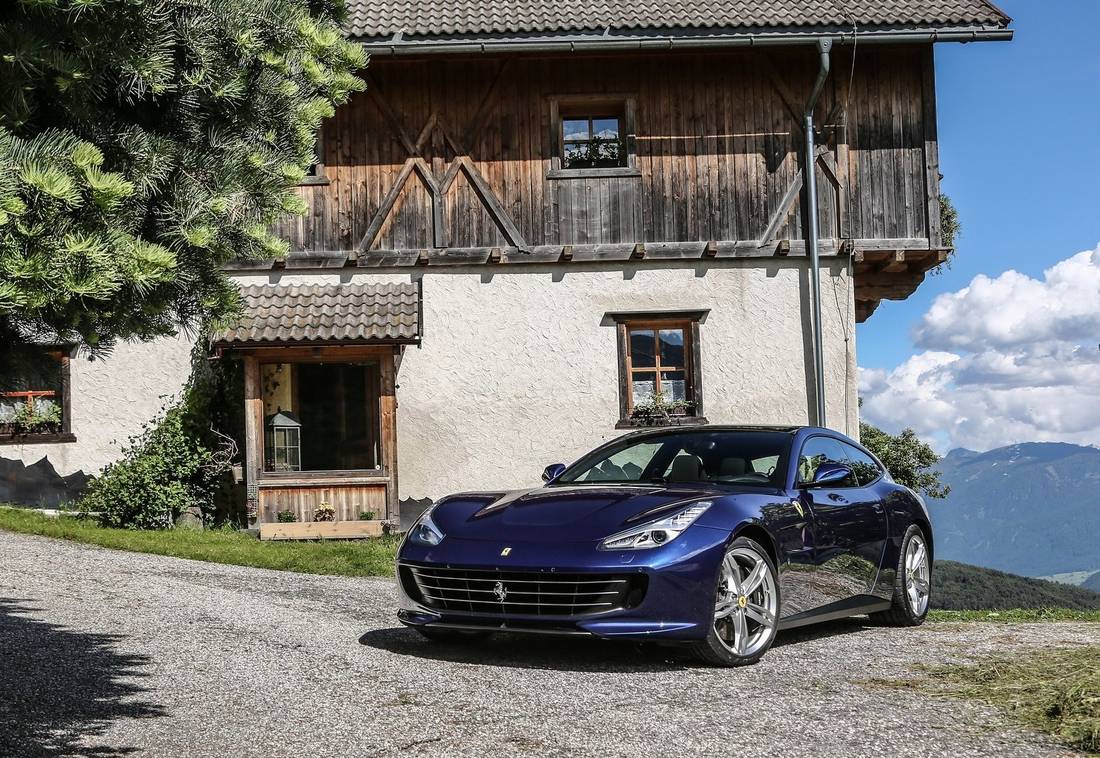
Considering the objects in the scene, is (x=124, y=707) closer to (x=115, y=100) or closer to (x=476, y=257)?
(x=115, y=100)

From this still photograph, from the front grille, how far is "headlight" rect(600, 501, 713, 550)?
16 cm

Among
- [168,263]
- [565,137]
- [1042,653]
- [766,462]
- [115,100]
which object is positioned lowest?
[1042,653]

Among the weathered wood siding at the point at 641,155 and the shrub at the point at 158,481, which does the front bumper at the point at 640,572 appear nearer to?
the shrub at the point at 158,481

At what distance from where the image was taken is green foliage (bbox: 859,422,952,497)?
19.1 m

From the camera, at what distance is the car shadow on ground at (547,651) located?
248 inches

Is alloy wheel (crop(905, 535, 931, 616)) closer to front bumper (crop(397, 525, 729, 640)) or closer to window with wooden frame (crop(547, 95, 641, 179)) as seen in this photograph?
front bumper (crop(397, 525, 729, 640))

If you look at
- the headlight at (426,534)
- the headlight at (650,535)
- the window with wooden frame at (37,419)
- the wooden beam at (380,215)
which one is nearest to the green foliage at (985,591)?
the wooden beam at (380,215)

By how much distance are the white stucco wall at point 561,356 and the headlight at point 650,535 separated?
1026cm

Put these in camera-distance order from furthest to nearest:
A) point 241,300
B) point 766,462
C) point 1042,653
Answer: point 766,462 → point 1042,653 → point 241,300

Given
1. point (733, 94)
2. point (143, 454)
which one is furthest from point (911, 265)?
point (143, 454)

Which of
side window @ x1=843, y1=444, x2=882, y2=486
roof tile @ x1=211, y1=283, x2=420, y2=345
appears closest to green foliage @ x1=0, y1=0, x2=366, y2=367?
side window @ x1=843, y1=444, x2=882, y2=486

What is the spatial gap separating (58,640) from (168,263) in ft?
14.3

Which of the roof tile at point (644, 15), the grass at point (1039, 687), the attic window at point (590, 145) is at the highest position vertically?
the roof tile at point (644, 15)

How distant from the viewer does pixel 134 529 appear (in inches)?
583
